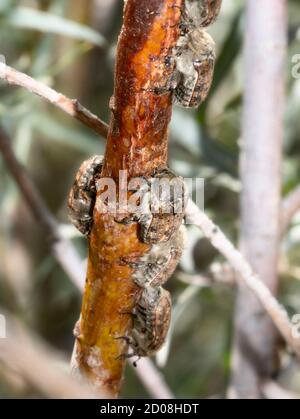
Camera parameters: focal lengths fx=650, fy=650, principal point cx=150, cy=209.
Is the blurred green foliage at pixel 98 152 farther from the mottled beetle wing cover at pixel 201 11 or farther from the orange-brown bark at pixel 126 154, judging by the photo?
the mottled beetle wing cover at pixel 201 11

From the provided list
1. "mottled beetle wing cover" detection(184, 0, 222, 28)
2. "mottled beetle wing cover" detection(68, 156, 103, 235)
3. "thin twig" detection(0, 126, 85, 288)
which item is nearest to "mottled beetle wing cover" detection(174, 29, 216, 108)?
"mottled beetle wing cover" detection(184, 0, 222, 28)

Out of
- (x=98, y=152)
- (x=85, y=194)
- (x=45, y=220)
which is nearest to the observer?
(x=85, y=194)

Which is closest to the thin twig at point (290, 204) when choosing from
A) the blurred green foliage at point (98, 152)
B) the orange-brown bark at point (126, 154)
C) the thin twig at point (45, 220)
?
the blurred green foliage at point (98, 152)

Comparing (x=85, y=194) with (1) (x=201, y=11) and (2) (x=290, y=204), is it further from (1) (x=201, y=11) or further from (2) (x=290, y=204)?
(2) (x=290, y=204)

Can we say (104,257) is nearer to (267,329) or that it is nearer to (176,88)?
(176,88)

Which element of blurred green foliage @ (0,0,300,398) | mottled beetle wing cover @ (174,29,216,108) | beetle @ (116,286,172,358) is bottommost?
beetle @ (116,286,172,358)

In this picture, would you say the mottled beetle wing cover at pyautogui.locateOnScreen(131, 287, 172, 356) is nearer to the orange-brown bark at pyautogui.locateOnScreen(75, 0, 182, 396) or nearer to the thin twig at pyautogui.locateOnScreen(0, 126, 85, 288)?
the orange-brown bark at pyautogui.locateOnScreen(75, 0, 182, 396)

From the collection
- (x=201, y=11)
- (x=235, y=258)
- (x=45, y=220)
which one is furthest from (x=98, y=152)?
(x=201, y=11)
